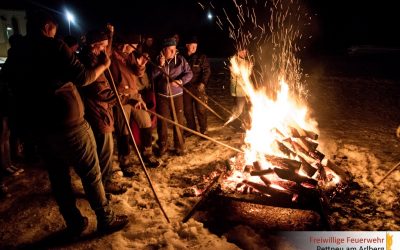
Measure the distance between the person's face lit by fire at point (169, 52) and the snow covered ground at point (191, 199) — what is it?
6.15ft

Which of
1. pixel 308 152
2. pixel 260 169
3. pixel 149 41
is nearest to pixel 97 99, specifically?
pixel 260 169

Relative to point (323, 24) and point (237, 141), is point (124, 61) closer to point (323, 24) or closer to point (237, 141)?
point (237, 141)

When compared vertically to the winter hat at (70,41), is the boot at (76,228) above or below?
below

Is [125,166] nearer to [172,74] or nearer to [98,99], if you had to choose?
[98,99]

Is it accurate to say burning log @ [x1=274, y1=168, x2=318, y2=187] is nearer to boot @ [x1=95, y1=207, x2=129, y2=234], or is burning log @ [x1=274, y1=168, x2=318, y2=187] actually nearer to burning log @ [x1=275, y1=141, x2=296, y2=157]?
burning log @ [x1=275, y1=141, x2=296, y2=157]

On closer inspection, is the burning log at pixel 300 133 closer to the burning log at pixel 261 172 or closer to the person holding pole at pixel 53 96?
the burning log at pixel 261 172

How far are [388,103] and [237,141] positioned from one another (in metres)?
6.13

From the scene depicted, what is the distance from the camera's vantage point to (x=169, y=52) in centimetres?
586

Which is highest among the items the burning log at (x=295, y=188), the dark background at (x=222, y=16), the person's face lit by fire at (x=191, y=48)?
the dark background at (x=222, y=16)

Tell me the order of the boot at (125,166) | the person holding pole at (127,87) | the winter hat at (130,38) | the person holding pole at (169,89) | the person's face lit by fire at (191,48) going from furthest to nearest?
the person's face lit by fire at (191,48)
the person holding pole at (169,89)
the boot at (125,166)
the winter hat at (130,38)
the person holding pole at (127,87)

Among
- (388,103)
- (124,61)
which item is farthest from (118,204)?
(388,103)

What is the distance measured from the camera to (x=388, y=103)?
10.0 metres

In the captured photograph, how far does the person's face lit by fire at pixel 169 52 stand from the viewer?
582 centimetres

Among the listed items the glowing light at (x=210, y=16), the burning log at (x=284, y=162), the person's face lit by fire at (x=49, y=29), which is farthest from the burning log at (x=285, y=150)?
the glowing light at (x=210, y=16)
